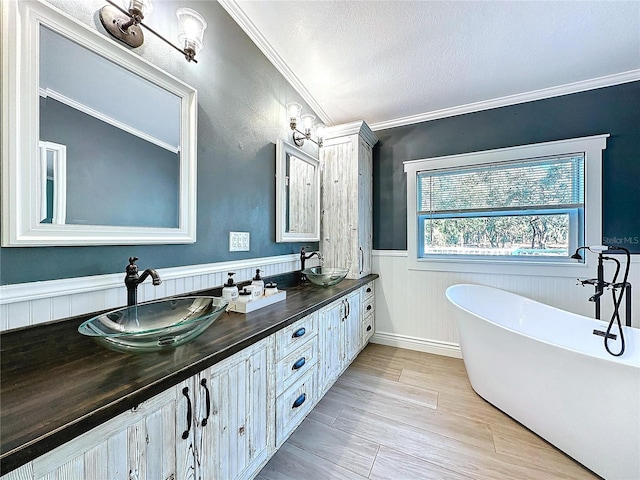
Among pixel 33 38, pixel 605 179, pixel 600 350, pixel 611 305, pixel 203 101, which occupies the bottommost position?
pixel 600 350

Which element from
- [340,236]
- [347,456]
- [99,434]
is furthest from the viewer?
[340,236]

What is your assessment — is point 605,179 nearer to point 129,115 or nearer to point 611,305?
point 611,305

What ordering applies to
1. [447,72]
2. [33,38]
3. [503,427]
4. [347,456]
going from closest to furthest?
[33,38], [347,456], [503,427], [447,72]

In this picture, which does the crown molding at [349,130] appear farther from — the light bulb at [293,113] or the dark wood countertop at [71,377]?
the dark wood countertop at [71,377]

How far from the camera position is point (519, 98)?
2.53m

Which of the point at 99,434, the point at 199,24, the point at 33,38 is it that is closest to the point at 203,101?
the point at 199,24

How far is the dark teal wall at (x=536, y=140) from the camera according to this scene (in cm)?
222

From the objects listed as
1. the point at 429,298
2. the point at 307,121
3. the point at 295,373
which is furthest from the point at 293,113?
the point at 429,298

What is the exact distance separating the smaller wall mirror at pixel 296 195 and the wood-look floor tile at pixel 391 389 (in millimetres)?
1307

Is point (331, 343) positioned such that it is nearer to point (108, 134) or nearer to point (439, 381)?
point (439, 381)

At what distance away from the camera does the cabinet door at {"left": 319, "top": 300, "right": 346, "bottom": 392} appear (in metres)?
1.80

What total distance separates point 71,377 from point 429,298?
2877mm

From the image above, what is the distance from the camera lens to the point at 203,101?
152 cm

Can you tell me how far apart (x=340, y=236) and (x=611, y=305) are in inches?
94.8
